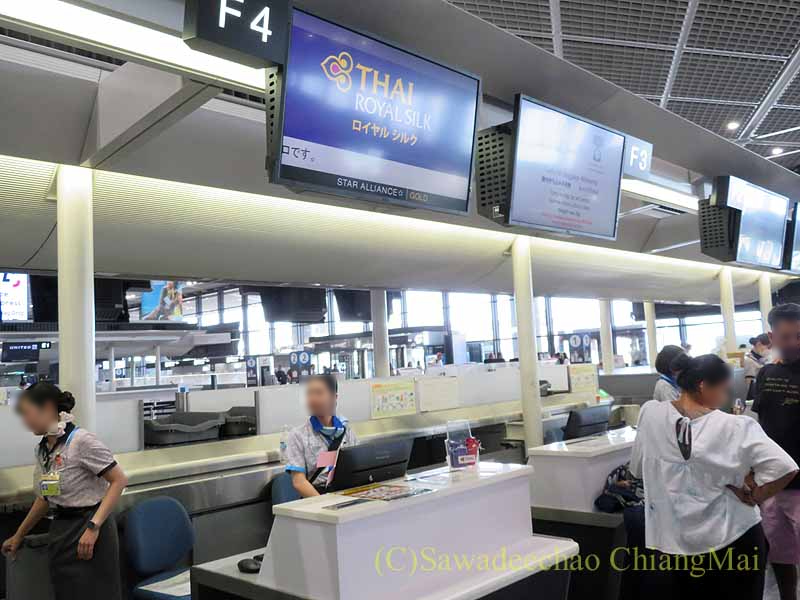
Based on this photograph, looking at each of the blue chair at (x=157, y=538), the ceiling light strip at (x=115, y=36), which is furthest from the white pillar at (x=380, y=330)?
the ceiling light strip at (x=115, y=36)

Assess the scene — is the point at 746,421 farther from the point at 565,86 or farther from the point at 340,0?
the point at 340,0

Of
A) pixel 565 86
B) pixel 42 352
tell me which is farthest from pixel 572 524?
pixel 42 352

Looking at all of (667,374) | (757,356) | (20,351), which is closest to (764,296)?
(757,356)

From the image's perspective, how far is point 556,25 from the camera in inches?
151

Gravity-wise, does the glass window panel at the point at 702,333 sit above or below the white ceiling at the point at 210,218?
below

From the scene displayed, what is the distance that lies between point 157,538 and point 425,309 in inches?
843

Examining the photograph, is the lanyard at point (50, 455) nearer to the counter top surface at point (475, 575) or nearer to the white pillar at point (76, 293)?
the white pillar at point (76, 293)

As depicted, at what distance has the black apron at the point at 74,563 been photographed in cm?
289

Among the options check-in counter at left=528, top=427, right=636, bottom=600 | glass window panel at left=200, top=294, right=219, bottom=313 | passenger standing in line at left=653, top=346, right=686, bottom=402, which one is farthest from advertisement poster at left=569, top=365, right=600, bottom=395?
glass window panel at left=200, top=294, right=219, bottom=313

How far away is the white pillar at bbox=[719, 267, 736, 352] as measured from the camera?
852 centimetres

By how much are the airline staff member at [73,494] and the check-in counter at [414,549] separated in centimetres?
67

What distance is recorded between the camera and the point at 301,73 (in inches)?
84.0

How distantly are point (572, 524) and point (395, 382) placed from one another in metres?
2.26

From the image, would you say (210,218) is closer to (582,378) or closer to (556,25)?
(556,25)
